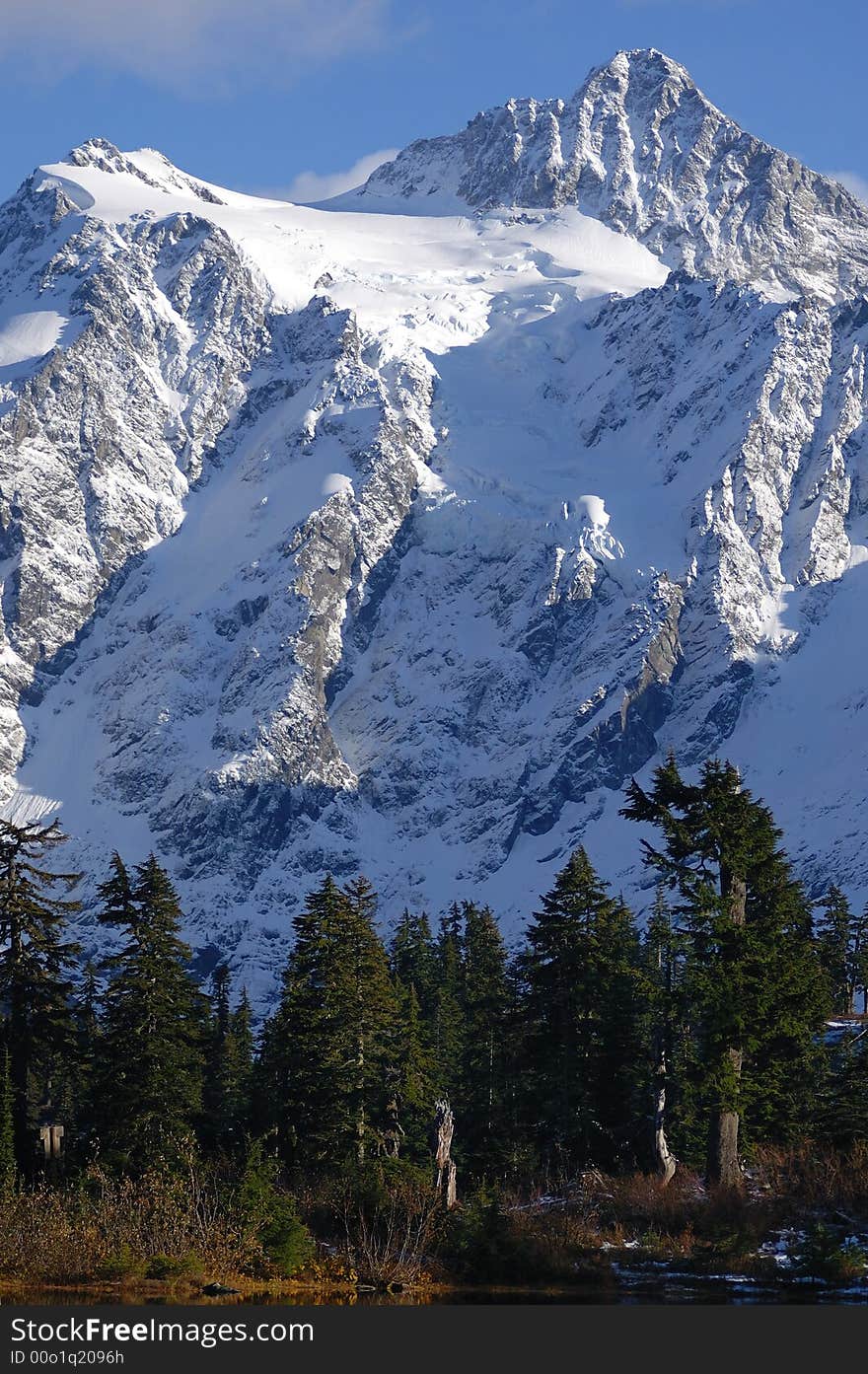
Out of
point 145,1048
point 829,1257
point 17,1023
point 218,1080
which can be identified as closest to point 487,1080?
point 145,1048

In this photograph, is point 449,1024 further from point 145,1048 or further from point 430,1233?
point 430,1233

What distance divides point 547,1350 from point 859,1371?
19.5 feet

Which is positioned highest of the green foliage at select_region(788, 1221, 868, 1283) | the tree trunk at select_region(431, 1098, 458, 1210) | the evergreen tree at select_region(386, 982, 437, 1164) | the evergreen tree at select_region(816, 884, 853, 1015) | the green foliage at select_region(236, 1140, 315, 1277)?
the evergreen tree at select_region(816, 884, 853, 1015)

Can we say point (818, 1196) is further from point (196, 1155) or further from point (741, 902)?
point (196, 1155)

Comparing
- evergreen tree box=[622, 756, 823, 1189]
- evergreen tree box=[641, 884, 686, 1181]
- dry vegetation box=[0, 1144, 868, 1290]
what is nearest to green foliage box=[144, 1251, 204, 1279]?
dry vegetation box=[0, 1144, 868, 1290]

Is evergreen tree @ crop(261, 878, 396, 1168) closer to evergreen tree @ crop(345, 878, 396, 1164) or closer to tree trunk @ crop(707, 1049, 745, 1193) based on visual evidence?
evergreen tree @ crop(345, 878, 396, 1164)

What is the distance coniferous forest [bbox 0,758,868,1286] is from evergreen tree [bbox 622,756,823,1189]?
87 millimetres

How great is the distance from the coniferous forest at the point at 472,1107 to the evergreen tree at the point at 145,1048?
0.29 ft

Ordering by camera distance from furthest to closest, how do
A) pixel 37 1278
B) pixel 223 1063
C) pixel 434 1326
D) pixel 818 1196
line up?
pixel 223 1063, pixel 818 1196, pixel 37 1278, pixel 434 1326

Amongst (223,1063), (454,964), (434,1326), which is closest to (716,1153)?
(434,1326)

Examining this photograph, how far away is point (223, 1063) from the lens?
92.6 meters

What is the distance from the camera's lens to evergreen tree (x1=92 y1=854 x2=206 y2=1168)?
57.1 m

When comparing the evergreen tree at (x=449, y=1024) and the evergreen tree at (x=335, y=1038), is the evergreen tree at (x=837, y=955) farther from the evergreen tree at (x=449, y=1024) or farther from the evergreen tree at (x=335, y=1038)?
the evergreen tree at (x=335, y=1038)

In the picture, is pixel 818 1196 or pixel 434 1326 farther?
pixel 818 1196
